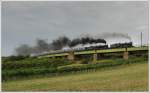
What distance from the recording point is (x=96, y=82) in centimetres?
573

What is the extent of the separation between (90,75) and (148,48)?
3.02 feet

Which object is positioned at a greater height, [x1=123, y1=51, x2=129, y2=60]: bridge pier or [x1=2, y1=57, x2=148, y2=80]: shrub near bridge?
[x1=123, y1=51, x2=129, y2=60]: bridge pier

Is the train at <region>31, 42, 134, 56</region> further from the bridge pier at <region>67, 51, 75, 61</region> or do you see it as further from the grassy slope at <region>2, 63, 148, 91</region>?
the grassy slope at <region>2, 63, 148, 91</region>

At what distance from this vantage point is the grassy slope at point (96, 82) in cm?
565

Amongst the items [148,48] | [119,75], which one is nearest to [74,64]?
[119,75]

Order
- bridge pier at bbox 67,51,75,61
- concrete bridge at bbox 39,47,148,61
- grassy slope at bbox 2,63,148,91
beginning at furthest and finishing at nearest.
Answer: bridge pier at bbox 67,51,75,61, concrete bridge at bbox 39,47,148,61, grassy slope at bbox 2,63,148,91

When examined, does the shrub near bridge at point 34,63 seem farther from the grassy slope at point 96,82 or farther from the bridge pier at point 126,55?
the bridge pier at point 126,55

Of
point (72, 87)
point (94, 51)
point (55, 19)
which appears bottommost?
point (72, 87)

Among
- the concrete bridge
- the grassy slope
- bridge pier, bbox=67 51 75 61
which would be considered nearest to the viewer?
the grassy slope

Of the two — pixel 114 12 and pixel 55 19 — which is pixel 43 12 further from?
pixel 114 12

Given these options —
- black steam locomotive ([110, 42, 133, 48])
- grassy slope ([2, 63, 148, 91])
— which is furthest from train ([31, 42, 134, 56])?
grassy slope ([2, 63, 148, 91])

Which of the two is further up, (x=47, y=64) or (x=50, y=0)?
(x=50, y=0)

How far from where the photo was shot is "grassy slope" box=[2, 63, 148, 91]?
5652mm

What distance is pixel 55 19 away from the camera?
5.79 meters
